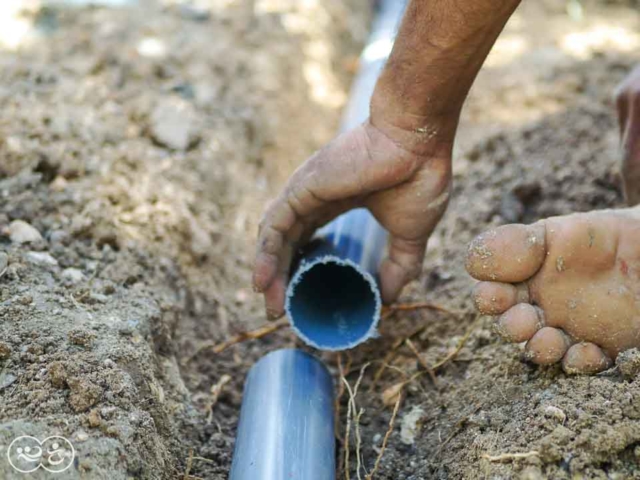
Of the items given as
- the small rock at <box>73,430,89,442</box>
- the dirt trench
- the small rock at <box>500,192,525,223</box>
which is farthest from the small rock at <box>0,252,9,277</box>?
the small rock at <box>500,192,525,223</box>

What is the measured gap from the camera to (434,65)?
1.56 meters

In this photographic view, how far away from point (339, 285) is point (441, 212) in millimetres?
352

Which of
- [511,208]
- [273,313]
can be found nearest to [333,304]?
[273,313]

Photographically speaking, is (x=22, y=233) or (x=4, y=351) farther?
(x=22, y=233)

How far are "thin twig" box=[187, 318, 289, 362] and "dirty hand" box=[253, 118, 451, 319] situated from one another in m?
0.15

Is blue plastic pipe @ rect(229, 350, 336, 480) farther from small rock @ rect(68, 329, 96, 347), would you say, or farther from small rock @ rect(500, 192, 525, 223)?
small rock @ rect(500, 192, 525, 223)

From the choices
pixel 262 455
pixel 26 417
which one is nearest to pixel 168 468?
pixel 262 455

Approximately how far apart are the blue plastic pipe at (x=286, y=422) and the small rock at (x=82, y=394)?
0.32 m

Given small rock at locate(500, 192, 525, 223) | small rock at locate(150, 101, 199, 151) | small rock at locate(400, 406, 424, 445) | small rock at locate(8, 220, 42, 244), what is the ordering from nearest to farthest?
1. small rock at locate(400, 406, 424, 445)
2. small rock at locate(8, 220, 42, 244)
3. small rock at locate(500, 192, 525, 223)
4. small rock at locate(150, 101, 199, 151)

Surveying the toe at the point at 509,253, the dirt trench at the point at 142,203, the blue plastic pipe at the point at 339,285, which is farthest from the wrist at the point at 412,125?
the dirt trench at the point at 142,203

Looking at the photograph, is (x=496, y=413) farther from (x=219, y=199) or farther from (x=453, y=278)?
(x=219, y=199)

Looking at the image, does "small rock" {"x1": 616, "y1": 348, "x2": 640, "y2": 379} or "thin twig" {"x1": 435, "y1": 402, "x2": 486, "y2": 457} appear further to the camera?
"thin twig" {"x1": 435, "y1": 402, "x2": 486, "y2": 457}

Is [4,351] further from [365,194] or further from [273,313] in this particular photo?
[365,194]

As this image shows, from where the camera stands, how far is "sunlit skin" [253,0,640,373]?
1391 millimetres
